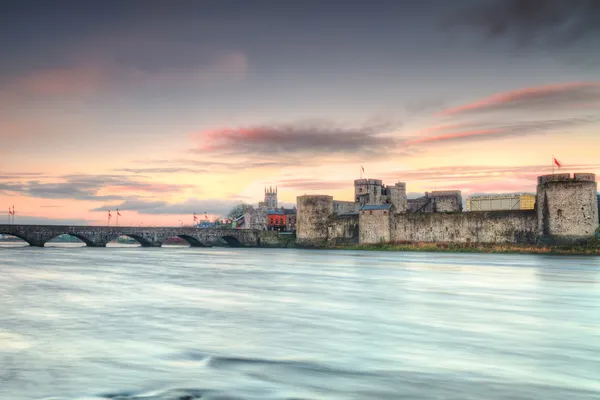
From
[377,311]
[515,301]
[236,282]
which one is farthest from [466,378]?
[236,282]

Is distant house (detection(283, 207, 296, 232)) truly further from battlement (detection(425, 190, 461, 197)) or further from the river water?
the river water

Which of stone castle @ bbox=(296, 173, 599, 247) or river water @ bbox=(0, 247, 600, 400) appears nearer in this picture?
river water @ bbox=(0, 247, 600, 400)

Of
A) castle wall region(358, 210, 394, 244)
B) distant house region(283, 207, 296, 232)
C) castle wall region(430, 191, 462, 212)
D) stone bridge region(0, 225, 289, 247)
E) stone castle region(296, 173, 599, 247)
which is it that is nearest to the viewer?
stone castle region(296, 173, 599, 247)

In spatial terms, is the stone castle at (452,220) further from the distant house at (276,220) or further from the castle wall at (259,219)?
the distant house at (276,220)

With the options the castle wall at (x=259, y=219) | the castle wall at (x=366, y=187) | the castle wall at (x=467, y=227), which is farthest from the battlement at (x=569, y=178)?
the castle wall at (x=259, y=219)

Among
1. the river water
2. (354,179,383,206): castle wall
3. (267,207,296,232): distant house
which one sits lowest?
the river water

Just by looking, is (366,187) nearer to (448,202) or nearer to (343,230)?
(448,202)

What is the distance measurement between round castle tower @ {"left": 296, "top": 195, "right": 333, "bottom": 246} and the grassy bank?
4300mm

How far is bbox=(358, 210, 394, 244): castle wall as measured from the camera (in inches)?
1919

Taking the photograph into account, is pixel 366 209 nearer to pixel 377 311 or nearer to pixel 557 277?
pixel 557 277

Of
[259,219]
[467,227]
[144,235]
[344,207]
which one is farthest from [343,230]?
[259,219]

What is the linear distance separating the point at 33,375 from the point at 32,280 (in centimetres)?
1365

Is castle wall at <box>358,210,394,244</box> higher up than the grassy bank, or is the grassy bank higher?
castle wall at <box>358,210,394,244</box>

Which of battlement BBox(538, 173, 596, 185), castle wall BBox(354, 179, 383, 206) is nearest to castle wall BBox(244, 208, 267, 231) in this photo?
castle wall BBox(354, 179, 383, 206)
